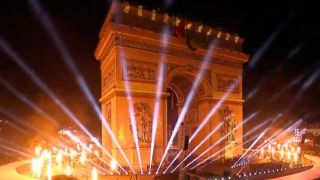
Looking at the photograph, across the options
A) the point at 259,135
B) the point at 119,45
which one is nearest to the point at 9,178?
the point at 119,45

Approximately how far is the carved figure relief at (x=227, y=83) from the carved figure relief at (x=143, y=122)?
5732mm

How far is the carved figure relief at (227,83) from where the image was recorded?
69.7 ft

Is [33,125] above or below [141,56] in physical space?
below

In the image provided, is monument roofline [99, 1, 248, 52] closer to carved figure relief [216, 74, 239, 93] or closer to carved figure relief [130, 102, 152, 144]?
carved figure relief [216, 74, 239, 93]

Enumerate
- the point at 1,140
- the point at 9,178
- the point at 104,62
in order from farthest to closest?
the point at 1,140 → the point at 104,62 → the point at 9,178

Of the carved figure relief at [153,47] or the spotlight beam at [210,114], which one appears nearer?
the carved figure relief at [153,47]

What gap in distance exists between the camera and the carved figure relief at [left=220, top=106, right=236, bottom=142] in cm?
2080

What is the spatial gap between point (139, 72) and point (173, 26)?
3645mm

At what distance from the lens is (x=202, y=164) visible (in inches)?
736

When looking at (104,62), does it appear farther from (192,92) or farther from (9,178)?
(9,178)

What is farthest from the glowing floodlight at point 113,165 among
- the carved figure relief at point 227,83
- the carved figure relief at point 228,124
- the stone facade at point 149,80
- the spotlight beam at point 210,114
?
the carved figure relief at point 227,83

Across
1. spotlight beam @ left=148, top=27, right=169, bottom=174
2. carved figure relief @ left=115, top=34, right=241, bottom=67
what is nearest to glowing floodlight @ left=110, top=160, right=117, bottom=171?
spotlight beam @ left=148, top=27, right=169, bottom=174

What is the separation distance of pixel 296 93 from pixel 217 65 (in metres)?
10.4

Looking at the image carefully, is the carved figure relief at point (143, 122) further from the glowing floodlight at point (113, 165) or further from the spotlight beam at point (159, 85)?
the glowing floodlight at point (113, 165)
